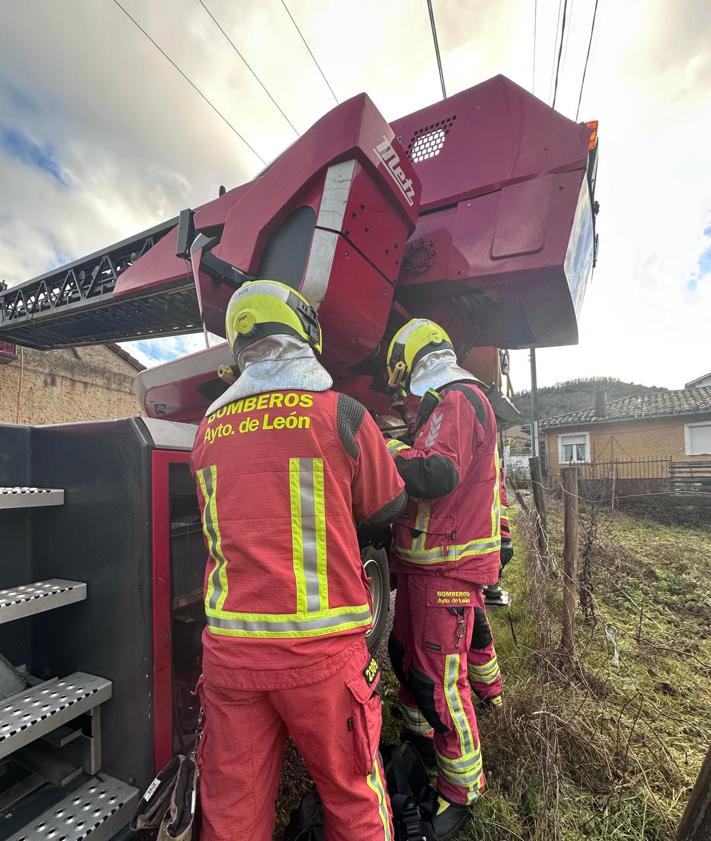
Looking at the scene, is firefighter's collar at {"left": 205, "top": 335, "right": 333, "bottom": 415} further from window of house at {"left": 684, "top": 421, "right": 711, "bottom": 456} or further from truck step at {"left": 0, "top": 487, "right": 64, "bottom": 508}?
window of house at {"left": 684, "top": 421, "right": 711, "bottom": 456}

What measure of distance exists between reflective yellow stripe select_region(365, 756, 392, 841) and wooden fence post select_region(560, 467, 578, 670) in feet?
6.57

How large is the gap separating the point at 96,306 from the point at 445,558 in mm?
5843

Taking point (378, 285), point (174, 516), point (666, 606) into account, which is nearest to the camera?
point (174, 516)

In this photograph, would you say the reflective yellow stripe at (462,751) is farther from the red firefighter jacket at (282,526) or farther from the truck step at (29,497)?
the truck step at (29,497)

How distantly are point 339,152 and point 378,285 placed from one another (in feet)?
2.00

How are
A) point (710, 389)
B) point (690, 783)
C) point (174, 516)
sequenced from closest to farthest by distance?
point (174, 516) < point (690, 783) < point (710, 389)

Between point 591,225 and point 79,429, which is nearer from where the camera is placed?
point 79,429

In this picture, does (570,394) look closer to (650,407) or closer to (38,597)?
(650,407)

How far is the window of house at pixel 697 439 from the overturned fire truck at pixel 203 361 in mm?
21335

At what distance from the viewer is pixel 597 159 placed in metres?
2.30

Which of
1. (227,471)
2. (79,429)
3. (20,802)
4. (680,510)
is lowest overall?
(680,510)

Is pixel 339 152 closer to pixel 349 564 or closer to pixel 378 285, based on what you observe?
pixel 378 285

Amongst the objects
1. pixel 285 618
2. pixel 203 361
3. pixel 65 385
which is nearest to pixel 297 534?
pixel 285 618

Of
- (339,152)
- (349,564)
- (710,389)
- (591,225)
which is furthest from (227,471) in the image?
(710,389)
